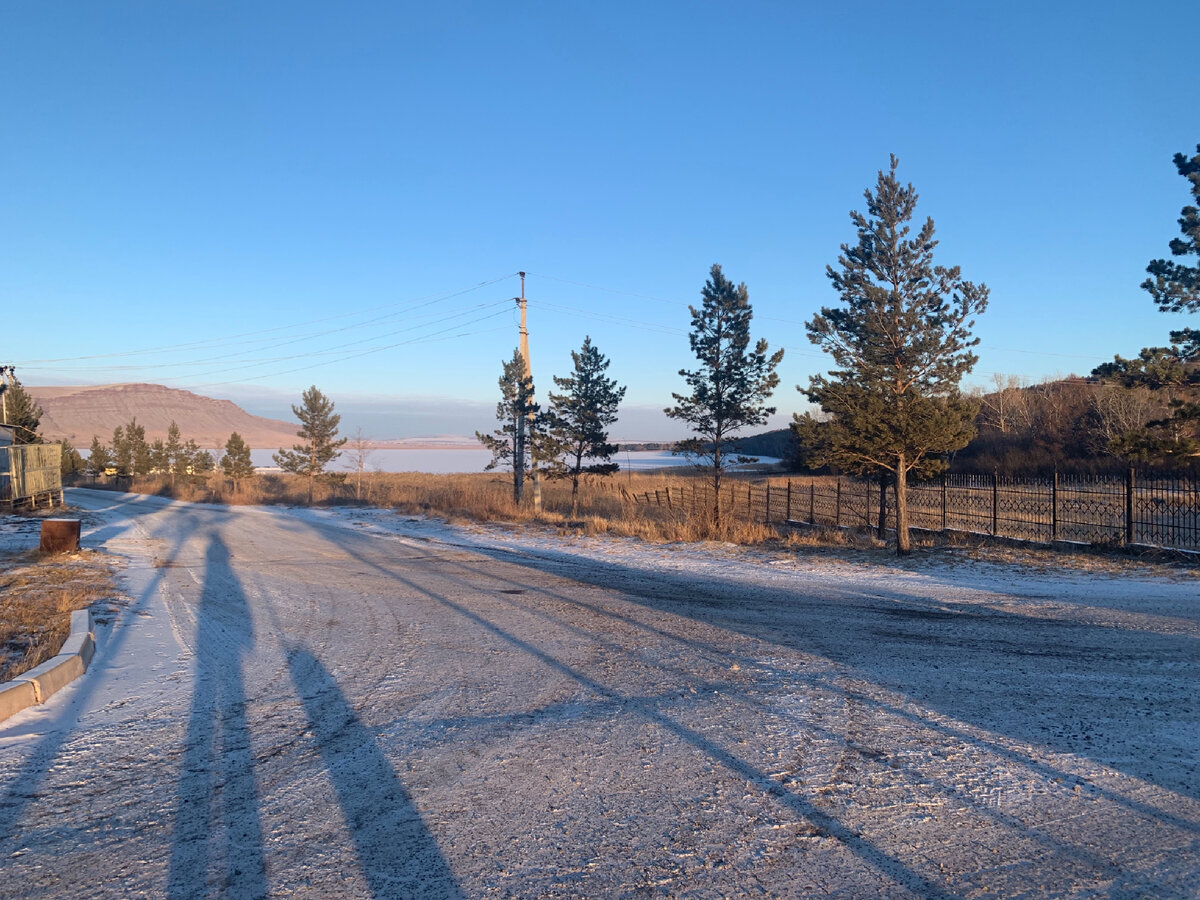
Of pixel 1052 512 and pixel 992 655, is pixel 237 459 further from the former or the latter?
pixel 992 655

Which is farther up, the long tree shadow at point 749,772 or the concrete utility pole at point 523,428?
the concrete utility pole at point 523,428

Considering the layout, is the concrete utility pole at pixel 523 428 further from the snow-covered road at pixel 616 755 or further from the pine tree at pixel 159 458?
the pine tree at pixel 159 458

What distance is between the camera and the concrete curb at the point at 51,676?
545 centimetres

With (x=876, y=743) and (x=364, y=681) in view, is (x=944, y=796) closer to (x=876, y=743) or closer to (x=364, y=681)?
(x=876, y=743)

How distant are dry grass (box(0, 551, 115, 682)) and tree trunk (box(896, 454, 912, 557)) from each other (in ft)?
46.5

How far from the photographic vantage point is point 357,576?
42.1 ft

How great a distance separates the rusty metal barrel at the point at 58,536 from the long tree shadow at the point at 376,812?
10606 mm

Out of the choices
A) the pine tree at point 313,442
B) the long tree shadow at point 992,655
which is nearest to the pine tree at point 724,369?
the long tree shadow at point 992,655

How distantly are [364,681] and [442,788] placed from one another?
2457 millimetres

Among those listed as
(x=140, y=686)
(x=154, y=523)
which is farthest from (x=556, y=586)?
(x=154, y=523)

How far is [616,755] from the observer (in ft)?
15.5

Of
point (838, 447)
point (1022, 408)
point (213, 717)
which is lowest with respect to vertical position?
point (213, 717)

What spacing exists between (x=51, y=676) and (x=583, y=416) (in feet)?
90.0

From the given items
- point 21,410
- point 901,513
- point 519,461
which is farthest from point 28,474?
point 21,410
